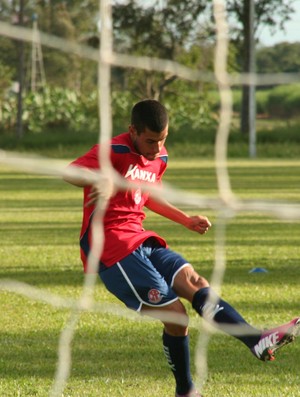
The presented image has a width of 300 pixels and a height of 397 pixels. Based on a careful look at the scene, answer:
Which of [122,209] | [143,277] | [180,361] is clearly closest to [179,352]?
[180,361]

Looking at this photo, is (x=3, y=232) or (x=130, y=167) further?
(x=3, y=232)

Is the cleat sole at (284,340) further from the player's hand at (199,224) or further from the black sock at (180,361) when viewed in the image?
the player's hand at (199,224)

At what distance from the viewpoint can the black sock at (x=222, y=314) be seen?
15.8ft

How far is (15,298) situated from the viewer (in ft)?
25.2

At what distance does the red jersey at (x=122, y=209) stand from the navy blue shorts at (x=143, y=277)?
43 mm

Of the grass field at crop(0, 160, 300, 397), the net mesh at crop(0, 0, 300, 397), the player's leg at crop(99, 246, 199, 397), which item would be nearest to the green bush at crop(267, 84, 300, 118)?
the grass field at crop(0, 160, 300, 397)

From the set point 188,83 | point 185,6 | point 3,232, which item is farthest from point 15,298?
point 188,83

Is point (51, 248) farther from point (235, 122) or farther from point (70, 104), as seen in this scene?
point (70, 104)

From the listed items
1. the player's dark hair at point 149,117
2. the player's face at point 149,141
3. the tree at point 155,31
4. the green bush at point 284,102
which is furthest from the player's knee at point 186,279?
the tree at point 155,31

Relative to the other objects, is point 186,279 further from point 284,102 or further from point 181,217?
point 284,102

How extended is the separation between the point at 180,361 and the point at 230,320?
28cm

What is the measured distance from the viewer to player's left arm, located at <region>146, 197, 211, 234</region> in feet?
16.5

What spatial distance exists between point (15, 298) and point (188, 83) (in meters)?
40.0

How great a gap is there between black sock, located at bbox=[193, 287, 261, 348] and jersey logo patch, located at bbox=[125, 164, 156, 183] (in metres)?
0.60
